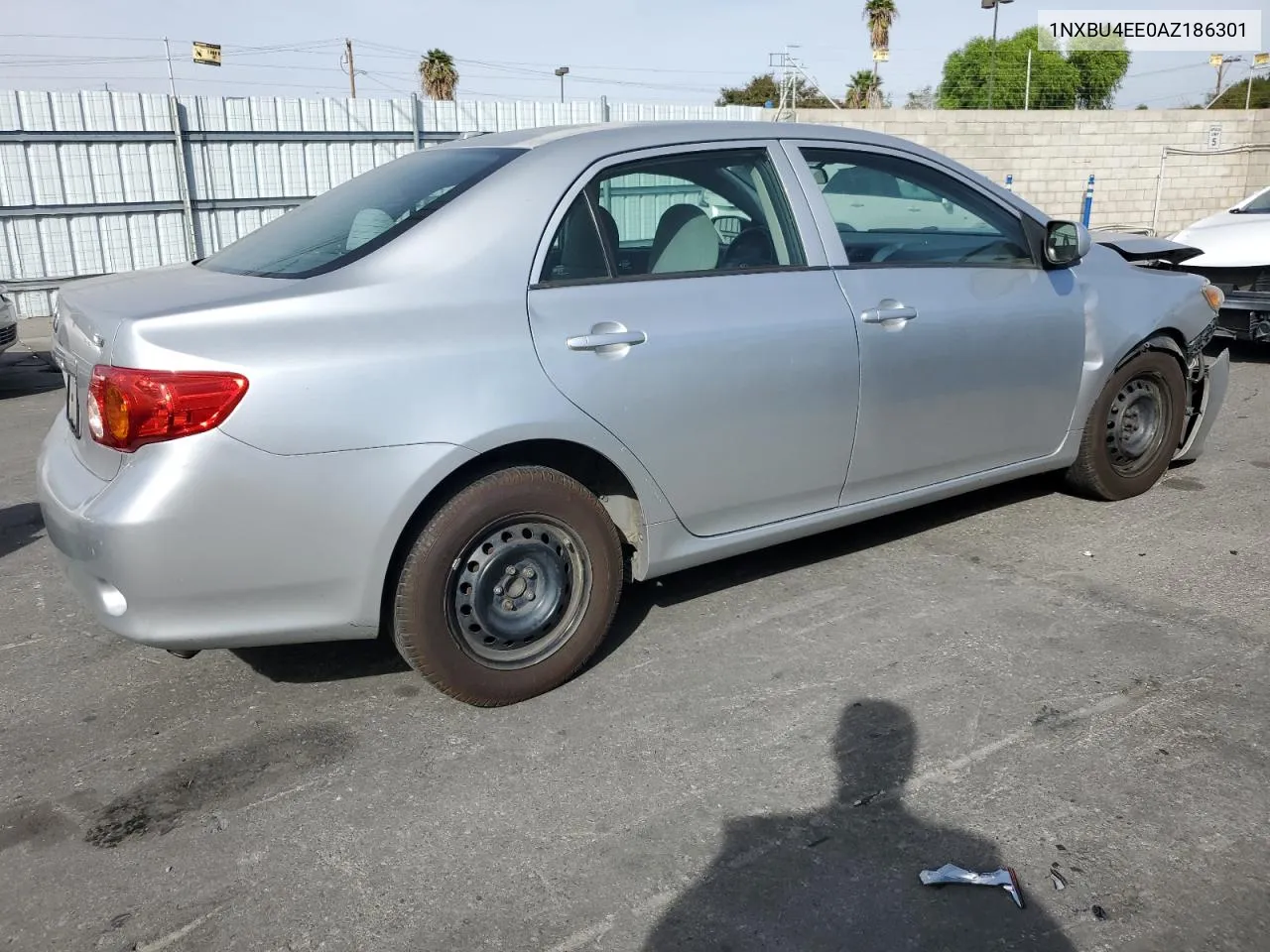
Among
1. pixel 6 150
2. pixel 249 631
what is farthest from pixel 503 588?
pixel 6 150

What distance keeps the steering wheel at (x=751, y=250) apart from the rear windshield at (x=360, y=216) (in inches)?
31.3

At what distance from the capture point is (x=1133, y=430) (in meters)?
5.05

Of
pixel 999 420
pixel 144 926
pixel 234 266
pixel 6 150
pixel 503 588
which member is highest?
pixel 6 150

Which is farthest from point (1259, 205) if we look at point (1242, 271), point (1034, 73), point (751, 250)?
point (1034, 73)

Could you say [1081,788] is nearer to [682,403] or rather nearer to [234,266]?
[682,403]

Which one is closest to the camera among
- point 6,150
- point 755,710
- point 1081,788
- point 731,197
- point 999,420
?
point 1081,788

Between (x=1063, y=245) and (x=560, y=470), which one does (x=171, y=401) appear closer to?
(x=560, y=470)

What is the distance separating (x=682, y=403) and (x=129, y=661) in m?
2.10

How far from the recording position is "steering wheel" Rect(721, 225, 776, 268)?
146 inches

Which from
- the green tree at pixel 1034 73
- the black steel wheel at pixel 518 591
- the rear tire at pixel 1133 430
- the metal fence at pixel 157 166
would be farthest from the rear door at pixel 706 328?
the green tree at pixel 1034 73

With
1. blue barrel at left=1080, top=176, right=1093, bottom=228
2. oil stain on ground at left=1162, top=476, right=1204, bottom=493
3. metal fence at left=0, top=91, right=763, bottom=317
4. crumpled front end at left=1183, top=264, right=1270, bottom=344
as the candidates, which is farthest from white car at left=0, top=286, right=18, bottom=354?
blue barrel at left=1080, top=176, right=1093, bottom=228

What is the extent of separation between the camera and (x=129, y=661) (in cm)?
372

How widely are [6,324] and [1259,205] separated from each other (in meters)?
10.8

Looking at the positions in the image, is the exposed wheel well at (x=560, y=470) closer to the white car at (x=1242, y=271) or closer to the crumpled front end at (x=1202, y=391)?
the crumpled front end at (x=1202, y=391)
